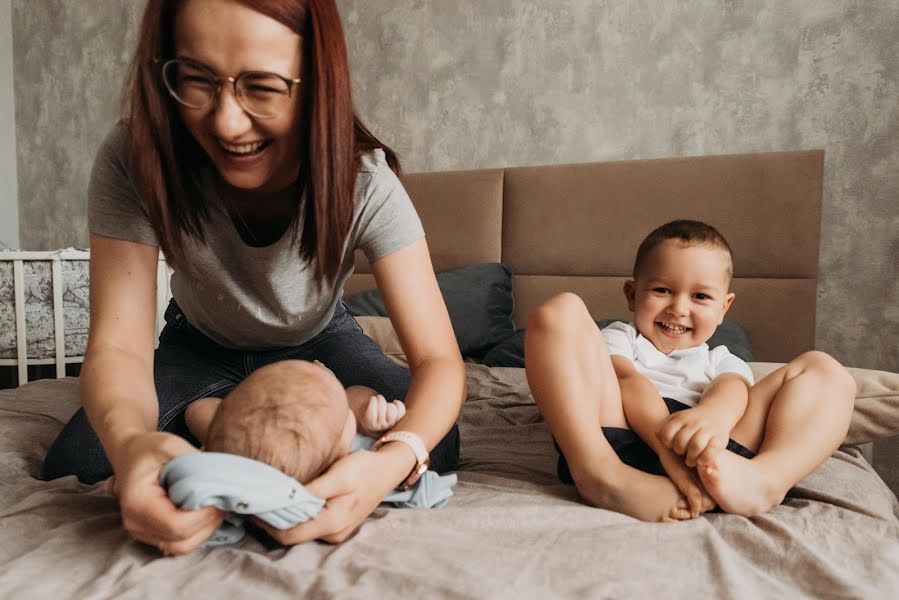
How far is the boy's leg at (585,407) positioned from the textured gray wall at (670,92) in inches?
64.2

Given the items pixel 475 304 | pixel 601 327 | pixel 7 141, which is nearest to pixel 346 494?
pixel 601 327

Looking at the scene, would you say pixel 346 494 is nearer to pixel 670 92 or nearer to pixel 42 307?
pixel 670 92

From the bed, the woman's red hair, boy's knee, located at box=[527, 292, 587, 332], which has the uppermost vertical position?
the woman's red hair

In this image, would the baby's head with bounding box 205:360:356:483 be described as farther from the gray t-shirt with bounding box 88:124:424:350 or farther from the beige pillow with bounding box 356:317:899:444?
the beige pillow with bounding box 356:317:899:444

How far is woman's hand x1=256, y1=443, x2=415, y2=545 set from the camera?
81 cm

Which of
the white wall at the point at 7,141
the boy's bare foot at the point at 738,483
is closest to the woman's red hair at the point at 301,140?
the boy's bare foot at the point at 738,483

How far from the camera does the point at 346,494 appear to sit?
84 centimetres

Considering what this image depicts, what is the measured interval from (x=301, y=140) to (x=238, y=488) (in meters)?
0.59

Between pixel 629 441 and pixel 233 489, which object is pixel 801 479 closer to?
pixel 629 441

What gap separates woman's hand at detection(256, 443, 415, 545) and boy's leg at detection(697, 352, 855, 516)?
0.44 metres

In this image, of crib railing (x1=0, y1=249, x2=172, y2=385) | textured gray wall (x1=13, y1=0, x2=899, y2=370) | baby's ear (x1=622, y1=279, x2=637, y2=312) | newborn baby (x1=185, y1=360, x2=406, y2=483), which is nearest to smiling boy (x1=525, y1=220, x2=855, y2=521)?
baby's ear (x1=622, y1=279, x2=637, y2=312)

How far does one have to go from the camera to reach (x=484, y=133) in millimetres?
2896

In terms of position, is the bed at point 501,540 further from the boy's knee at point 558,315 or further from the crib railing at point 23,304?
the crib railing at point 23,304

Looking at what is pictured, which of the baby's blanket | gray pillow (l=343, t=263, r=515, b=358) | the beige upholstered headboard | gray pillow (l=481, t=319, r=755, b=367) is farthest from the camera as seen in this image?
gray pillow (l=343, t=263, r=515, b=358)
